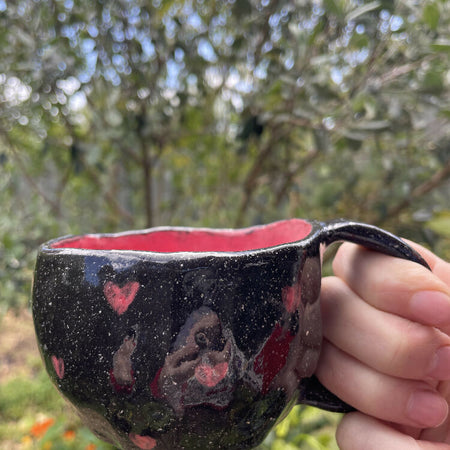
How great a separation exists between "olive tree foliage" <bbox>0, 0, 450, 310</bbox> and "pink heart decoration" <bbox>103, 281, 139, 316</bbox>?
626 millimetres

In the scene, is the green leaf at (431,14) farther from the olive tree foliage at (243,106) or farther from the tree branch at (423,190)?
the tree branch at (423,190)

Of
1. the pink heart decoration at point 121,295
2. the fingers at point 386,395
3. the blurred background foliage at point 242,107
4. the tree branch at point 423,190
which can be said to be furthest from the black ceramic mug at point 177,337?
the tree branch at point 423,190

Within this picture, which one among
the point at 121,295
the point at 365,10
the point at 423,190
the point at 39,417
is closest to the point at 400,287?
the point at 121,295

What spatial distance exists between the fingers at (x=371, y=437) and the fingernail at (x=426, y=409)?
0.02m

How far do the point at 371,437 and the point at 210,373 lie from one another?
22 centimetres

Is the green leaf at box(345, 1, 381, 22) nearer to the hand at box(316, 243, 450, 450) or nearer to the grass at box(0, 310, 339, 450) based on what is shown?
the hand at box(316, 243, 450, 450)

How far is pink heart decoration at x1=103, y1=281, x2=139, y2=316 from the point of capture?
335 millimetres

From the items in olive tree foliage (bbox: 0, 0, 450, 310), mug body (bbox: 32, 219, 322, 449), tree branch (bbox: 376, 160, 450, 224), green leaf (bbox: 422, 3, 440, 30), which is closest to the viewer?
mug body (bbox: 32, 219, 322, 449)

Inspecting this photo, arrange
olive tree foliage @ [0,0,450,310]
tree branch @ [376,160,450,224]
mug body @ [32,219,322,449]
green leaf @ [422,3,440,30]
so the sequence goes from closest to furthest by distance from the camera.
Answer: mug body @ [32,219,322,449]
green leaf @ [422,3,440,30]
olive tree foliage @ [0,0,450,310]
tree branch @ [376,160,450,224]

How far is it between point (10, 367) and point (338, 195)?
211 cm

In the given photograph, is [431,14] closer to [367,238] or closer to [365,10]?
[365,10]

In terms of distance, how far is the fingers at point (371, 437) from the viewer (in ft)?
1.36

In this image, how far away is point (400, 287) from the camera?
1.31 feet

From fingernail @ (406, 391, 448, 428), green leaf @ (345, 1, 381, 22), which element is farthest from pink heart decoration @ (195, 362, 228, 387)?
green leaf @ (345, 1, 381, 22)
